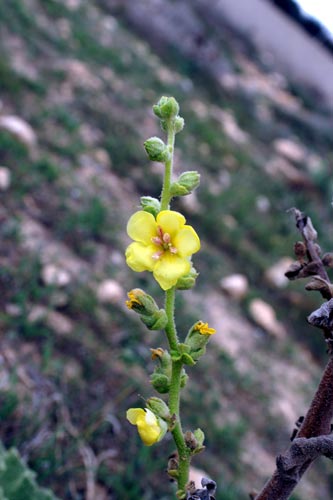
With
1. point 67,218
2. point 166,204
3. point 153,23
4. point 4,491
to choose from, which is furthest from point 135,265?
point 153,23

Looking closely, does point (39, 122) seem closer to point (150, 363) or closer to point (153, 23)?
point (150, 363)

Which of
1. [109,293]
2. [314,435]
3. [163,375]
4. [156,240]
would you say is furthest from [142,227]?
[109,293]

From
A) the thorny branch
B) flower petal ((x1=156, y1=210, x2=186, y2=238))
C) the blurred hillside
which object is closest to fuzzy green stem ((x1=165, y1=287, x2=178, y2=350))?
flower petal ((x1=156, y1=210, x2=186, y2=238))

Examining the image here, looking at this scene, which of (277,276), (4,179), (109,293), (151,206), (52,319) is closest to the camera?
(151,206)

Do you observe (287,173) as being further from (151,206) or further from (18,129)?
(151,206)

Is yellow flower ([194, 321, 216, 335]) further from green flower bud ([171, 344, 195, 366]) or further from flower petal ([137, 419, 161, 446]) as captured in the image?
flower petal ([137, 419, 161, 446])

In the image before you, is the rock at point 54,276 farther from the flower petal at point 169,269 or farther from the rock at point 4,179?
the flower petal at point 169,269

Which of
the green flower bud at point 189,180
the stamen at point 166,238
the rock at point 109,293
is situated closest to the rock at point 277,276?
the rock at point 109,293
